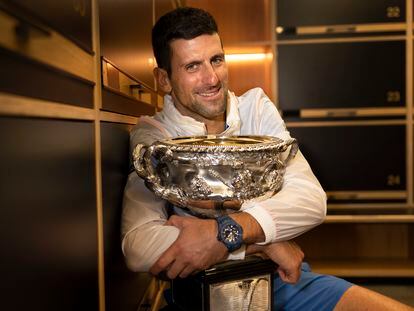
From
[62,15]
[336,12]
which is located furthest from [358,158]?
[62,15]

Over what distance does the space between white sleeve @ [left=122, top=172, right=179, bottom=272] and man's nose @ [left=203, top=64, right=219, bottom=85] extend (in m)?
0.27

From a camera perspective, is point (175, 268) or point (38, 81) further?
point (175, 268)

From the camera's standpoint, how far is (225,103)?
42.1 inches

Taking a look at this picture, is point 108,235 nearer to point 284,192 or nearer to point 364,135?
point 284,192

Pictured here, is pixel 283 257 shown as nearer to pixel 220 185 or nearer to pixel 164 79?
pixel 220 185

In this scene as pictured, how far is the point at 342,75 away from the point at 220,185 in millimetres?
1916

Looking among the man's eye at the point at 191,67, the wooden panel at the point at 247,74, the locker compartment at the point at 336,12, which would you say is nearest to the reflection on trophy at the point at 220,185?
the man's eye at the point at 191,67

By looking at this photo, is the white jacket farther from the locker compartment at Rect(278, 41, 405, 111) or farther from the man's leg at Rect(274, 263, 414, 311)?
the locker compartment at Rect(278, 41, 405, 111)

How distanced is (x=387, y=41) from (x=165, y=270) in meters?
2.07

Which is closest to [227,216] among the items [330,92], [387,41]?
[330,92]

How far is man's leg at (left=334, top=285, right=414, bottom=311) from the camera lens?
1.00 meters

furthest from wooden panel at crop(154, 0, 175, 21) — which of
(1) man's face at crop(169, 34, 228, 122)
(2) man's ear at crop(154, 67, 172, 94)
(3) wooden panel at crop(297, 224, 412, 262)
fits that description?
(3) wooden panel at crop(297, 224, 412, 262)

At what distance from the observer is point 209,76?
3.39 feet

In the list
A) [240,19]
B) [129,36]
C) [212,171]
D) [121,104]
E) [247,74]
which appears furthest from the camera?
[247,74]
